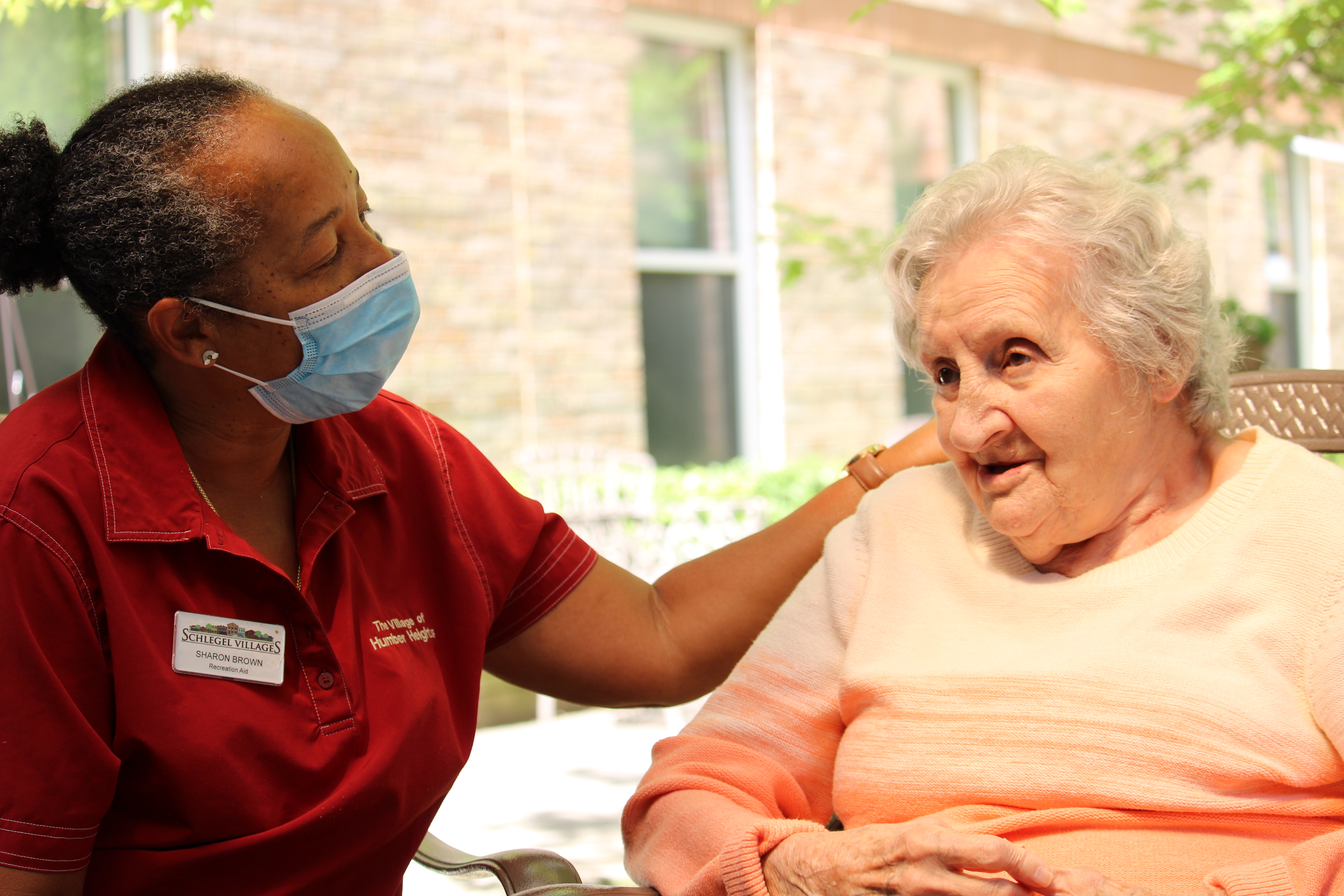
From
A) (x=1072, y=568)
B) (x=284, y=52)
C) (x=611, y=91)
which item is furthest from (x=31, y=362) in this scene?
(x=1072, y=568)

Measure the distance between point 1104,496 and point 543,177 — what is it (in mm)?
5383

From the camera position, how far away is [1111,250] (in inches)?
66.4

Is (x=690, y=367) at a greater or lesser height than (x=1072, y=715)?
greater

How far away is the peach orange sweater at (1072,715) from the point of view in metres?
1.55

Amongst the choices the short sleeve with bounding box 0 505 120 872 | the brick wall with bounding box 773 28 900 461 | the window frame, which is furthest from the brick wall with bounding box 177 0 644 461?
the short sleeve with bounding box 0 505 120 872

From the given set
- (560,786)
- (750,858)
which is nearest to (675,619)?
(750,858)

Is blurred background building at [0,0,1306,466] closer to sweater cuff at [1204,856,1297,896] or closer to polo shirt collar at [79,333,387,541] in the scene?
polo shirt collar at [79,333,387,541]

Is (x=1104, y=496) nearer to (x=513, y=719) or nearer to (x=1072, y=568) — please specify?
(x=1072, y=568)

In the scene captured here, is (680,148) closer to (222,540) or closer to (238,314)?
(238,314)

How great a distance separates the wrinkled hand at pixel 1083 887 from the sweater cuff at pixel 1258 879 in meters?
0.11

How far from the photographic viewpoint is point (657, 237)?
7.33 meters

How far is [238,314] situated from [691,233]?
234 inches

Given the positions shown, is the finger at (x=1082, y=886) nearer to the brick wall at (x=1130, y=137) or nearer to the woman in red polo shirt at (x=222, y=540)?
the woman in red polo shirt at (x=222, y=540)

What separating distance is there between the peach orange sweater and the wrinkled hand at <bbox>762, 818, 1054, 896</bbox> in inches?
1.8
